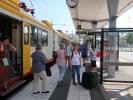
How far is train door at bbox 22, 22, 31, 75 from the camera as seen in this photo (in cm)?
1381

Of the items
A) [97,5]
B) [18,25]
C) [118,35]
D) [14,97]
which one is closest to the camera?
[14,97]

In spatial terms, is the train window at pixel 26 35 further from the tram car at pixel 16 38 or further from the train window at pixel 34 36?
the train window at pixel 34 36

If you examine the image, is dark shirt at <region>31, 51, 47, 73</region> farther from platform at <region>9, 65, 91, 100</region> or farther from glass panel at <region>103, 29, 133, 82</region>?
glass panel at <region>103, 29, 133, 82</region>

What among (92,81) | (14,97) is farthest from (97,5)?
(14,97)

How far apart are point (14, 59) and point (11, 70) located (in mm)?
933

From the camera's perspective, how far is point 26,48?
14234 mm

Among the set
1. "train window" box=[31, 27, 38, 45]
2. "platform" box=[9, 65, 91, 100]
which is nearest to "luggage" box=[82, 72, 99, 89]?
"platform" box=[9, 65, 91, 100]

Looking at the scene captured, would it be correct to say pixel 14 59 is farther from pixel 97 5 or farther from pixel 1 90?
pixel 97 5

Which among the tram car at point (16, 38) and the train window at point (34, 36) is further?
the train window at point (34, 36)

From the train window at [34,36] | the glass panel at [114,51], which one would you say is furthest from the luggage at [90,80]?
the train window at [34,36]

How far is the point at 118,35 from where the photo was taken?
50.6 ft

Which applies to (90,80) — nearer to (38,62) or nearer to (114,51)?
(38,62)

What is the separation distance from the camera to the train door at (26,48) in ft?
45.3

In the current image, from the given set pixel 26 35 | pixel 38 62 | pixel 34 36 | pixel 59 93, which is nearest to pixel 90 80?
pixel 59 93
